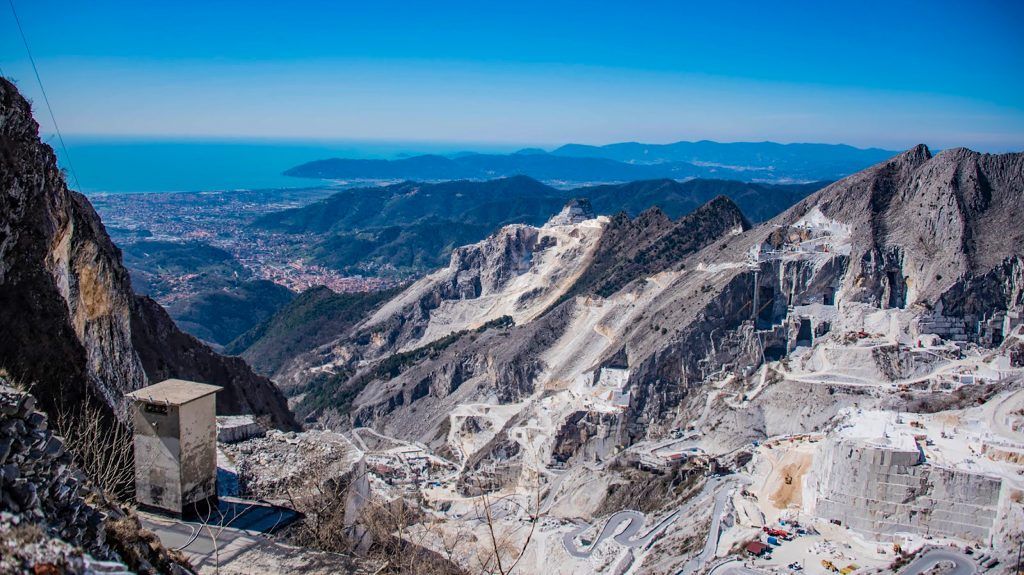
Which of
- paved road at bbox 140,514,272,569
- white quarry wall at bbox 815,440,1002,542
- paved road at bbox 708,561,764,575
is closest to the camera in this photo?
paved road at bbox 140,514,272,569

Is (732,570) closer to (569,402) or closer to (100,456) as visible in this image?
(100,456)

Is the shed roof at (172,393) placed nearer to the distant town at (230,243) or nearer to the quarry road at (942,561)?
the quarry road at (942,561)

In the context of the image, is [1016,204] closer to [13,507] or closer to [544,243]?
[544,243]

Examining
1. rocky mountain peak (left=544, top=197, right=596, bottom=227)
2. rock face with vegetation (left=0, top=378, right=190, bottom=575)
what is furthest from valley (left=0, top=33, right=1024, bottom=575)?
rocky mountain peak (left=544, top=197, right=596, bottom=227)

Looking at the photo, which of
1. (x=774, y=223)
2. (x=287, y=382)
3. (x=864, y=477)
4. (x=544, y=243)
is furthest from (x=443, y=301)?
(x=864, y=477)

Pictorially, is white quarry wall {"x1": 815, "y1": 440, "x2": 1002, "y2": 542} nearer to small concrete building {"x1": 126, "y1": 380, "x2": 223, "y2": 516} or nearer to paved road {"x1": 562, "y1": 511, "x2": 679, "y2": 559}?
paved road {"x1": 562, "y1": 511, "x2": 679, "y2": 559}

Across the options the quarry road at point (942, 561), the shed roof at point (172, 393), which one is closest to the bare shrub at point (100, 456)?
the shed roof at point (172, 393)
